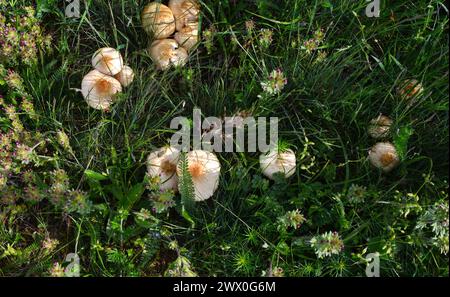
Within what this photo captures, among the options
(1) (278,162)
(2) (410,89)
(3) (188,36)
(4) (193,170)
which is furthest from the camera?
(3) (188,36)

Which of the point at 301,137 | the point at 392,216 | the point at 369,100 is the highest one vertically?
the point at 369,100

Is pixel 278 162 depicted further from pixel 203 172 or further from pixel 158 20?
pixel 158 20

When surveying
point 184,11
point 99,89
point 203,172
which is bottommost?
point 203,172

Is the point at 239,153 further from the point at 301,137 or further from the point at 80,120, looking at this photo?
the point at 80,120

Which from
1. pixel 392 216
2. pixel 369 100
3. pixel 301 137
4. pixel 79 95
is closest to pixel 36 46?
pixel 79 95

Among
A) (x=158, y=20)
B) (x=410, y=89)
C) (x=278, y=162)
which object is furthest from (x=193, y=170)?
(x=410, y=89)

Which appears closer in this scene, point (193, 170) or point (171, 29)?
point (193, 170)

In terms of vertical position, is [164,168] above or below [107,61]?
below
